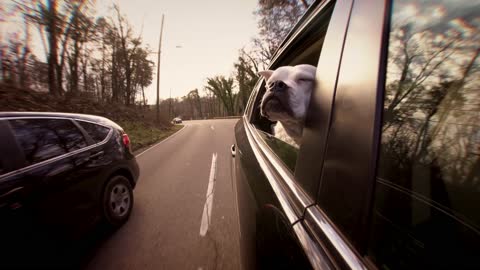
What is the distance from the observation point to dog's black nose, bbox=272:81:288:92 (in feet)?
4.41

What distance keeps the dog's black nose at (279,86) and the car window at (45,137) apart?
2.26 meters

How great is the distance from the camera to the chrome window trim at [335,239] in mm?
515

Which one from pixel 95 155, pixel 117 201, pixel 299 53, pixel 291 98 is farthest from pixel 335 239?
pixel 117 201

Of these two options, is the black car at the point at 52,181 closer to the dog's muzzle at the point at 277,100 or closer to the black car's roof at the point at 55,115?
the black car's roof at the point at 55,115

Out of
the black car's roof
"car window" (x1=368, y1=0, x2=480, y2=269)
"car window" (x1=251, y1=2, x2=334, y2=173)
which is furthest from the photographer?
the black car's roof

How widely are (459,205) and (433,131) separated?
0.18 m

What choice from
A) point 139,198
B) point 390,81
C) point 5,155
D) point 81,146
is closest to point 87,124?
point 81,146

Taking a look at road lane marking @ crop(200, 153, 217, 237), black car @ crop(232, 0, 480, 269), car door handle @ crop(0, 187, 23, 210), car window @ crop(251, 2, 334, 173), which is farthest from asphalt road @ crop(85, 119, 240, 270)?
black car @ crop(232, 0, 480, 269)

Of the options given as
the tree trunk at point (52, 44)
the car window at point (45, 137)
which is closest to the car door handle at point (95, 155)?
the car window at point (45, 137)

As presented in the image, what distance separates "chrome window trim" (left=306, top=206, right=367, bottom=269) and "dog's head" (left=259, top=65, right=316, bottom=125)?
0.69 metres

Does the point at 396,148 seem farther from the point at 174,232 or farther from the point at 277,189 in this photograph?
the point at 174,232

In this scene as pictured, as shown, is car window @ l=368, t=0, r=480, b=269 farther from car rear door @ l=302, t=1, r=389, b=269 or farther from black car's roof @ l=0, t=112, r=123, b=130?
black car's roof @ l=0, t=112, r=123, b=130

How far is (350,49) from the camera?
0.71 metres

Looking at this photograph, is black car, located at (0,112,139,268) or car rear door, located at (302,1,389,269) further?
black car, located at (0,112,139,268)
